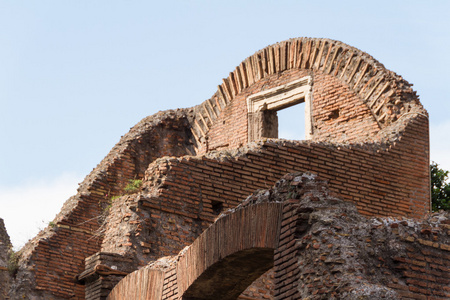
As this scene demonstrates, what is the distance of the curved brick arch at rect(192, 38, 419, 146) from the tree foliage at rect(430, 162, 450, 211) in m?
3.72

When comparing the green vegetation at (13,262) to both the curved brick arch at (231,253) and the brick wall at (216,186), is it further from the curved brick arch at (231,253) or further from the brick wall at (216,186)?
the curved brick arch at (231,253)

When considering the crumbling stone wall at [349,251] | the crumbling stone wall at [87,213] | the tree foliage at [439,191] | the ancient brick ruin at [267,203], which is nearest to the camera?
the crumbling stone wall at [349,251]

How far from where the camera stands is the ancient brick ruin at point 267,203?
5828mm

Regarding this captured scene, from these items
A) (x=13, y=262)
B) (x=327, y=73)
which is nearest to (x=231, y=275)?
(x=13, y=262)

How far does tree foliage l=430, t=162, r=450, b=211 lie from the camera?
48.5 feet

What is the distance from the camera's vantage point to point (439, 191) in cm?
1498

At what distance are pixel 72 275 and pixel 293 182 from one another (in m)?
5.85

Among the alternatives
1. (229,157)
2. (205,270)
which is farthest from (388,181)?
(205,270)

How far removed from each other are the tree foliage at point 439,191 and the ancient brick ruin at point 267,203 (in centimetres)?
354

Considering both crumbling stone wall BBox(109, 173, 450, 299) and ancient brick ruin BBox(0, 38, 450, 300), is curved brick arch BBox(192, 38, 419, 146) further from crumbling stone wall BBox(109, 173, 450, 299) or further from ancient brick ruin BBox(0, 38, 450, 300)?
crumbling stone wall BBox(109, 173, 450, 299)

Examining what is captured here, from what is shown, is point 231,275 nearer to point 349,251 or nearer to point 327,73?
point 349,251

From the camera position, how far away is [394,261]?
5723 millimetres

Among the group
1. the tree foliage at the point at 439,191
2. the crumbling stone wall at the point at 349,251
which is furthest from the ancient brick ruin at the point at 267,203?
the tree foliage at the point at 439,191

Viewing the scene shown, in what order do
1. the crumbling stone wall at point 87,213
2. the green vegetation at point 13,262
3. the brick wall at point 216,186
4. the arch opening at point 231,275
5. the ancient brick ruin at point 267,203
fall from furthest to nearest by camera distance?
the green vegetation at point 13,262
the crumbling stone wall at point 87,213
the brick wall at point 216,186
the arch opening at point 231,275
the ancient brick ruin at point 267,203
